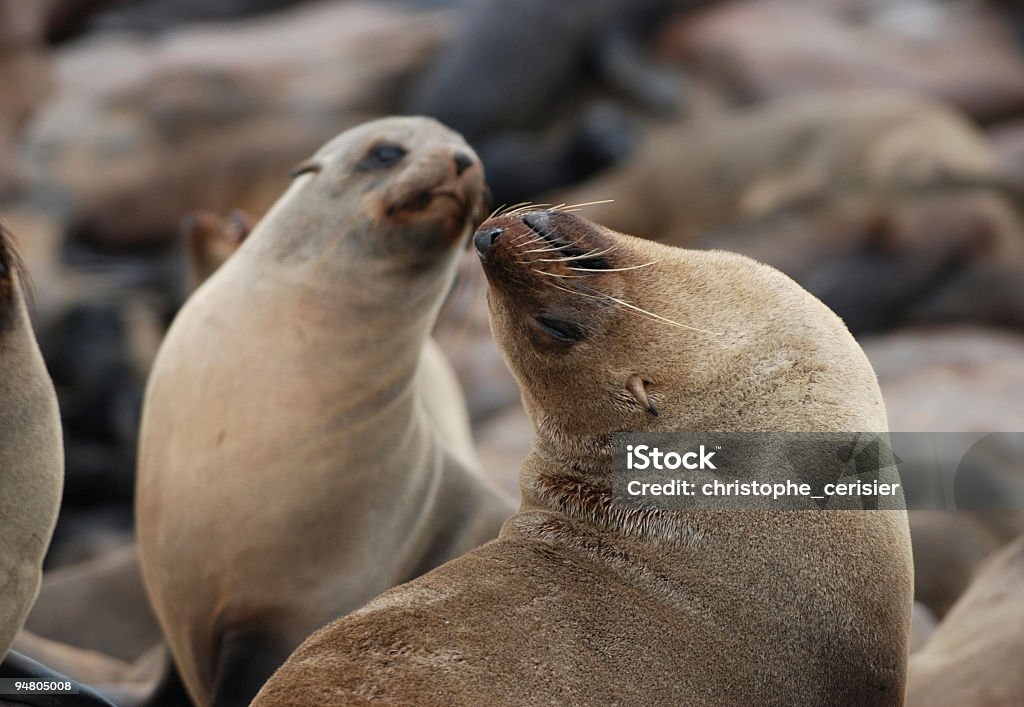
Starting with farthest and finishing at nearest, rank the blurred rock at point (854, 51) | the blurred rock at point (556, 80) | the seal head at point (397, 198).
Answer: the blurred rock at point (854, 51)
the blurred rock at point (556, 80)
the seal head at point (397, 198)

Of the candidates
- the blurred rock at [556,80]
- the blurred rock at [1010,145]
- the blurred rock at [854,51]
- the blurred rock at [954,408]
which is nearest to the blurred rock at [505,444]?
the blurred rock at [954,408]

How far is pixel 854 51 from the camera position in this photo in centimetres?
1028

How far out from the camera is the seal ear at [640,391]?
2.47 metres

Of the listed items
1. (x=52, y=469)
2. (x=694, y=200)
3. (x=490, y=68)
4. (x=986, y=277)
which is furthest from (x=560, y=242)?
(x=490, y=68)

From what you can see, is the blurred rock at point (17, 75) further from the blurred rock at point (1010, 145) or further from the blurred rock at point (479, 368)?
the blurred rock at point (1010, 145)

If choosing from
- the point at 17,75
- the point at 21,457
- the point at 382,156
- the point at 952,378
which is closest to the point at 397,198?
the point at 382,156

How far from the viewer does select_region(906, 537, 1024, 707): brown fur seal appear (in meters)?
3.18

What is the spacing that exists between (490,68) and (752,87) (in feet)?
6.27

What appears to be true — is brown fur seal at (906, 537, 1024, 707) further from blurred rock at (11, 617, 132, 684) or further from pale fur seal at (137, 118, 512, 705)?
blurred rock at (11, 617, 132, 684)

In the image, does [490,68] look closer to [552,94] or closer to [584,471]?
[552,94]

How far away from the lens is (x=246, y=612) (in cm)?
339

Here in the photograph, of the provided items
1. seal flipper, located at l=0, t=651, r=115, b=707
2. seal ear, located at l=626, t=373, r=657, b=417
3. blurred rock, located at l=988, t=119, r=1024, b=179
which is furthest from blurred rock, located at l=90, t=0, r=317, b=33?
seal ear, located at l=626, t=373, r=657, b=417

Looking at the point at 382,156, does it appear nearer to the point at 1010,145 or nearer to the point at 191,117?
the point at 191,117

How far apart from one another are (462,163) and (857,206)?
3993 mm
